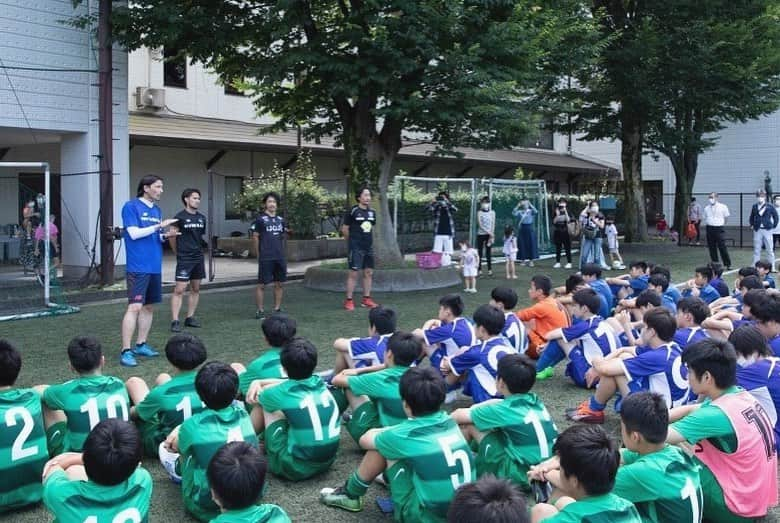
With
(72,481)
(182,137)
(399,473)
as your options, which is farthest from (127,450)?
(182,137)

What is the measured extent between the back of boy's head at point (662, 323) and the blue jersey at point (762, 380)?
659mm

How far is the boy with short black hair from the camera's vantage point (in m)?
2.77

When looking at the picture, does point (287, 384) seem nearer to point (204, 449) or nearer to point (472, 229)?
point (204, 449)

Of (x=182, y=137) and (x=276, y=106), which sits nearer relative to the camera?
(x=276, y=106)

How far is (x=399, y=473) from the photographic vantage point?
3783 mm

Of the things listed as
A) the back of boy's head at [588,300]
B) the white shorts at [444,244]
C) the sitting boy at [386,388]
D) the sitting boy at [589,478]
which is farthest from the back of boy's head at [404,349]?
the white shorts at [444,244]

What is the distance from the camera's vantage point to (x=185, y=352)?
15.0 ft

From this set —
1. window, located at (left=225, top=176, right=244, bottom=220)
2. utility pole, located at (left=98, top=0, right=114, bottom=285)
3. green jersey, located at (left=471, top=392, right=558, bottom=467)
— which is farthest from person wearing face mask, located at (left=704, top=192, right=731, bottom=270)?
green jersey, located at (left=471, top=392, right=558, bottom=467)

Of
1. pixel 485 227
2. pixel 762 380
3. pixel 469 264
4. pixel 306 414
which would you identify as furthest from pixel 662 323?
pixel 485 227

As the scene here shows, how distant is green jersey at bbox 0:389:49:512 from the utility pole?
9118 millimetres

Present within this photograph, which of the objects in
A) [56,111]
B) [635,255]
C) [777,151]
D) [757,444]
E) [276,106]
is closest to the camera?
[757,444]

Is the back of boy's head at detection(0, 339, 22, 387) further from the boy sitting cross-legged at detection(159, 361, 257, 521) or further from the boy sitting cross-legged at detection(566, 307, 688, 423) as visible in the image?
the boy sitting cross-legged at detection(566, 307, 688, 423)

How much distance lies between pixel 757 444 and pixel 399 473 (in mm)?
1741

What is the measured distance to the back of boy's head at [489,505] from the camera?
2.26 meters
